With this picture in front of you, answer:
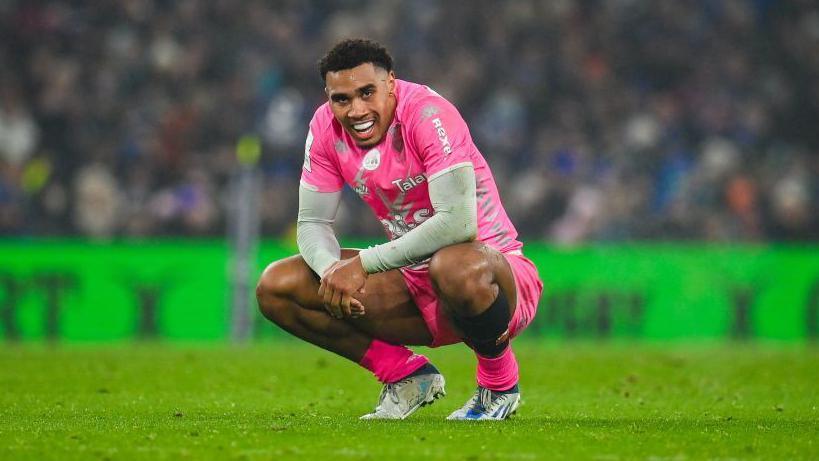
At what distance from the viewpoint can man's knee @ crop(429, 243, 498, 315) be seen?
6.27 metres

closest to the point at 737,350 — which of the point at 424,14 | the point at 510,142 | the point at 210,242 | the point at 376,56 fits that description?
the point at 510,142

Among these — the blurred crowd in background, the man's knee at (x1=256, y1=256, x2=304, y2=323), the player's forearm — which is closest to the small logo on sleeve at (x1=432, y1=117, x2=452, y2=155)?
the player's forearm

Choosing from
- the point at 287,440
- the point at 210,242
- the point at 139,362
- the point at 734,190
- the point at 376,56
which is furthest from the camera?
the point at 734,190

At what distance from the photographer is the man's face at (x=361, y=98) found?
657 centimetres

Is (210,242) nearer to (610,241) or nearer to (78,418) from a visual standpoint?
(610,241)

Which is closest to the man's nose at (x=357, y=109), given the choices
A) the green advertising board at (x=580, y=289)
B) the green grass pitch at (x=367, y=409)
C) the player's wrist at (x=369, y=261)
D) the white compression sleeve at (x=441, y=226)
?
the white compression sleeve at (x=441, y=226)

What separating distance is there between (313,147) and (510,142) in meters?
11.2

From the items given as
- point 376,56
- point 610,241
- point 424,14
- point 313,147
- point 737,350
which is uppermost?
point 424,14

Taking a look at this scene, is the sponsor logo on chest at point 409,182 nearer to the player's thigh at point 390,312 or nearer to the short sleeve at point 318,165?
the short sleeve at point 318,165

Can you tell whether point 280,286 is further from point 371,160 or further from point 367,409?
point 367,409

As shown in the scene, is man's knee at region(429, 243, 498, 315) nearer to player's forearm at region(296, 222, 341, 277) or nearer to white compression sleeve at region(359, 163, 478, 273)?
white compression sleeve at region(359, 163, 478, 273)

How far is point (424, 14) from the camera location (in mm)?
19922

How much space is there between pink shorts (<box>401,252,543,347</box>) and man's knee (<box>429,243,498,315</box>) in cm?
48

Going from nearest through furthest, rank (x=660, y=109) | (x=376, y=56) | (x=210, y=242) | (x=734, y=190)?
1. (x=376, y=56)
2. (x=210, y=242)
3. (x=734, y=190)
4. (x=660, y=109)
